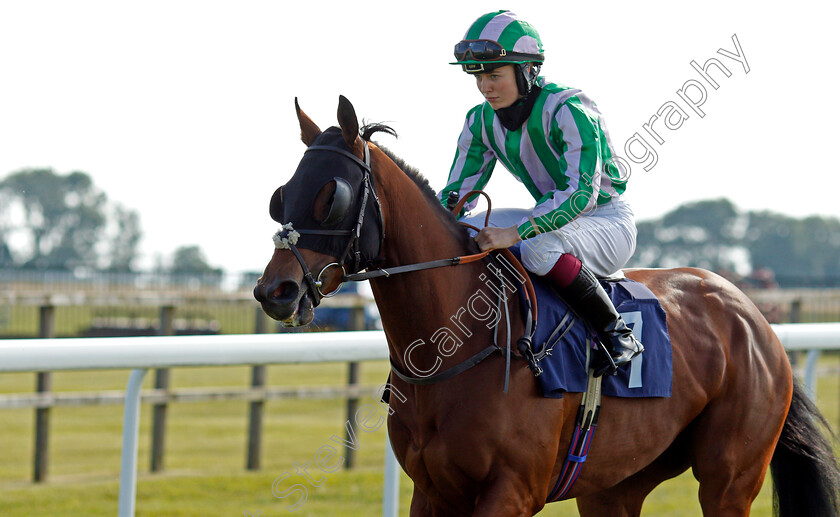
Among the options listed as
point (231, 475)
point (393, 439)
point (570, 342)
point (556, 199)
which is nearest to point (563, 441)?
point (570, 342)

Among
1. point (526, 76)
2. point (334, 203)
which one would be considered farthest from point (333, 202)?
point (526, 76)

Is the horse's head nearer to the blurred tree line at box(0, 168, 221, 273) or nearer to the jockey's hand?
the jockey's hand

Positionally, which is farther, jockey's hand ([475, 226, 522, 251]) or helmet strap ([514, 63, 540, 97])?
helmet strap ([514, 63, 540, 97])

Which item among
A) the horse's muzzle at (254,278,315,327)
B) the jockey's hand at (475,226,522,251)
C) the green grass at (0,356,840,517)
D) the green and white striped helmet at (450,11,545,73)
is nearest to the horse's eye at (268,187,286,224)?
the horse's muzzle at (254,278,315,327)

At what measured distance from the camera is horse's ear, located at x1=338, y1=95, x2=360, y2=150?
252 cm

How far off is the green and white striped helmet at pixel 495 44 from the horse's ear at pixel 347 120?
0.59 metres

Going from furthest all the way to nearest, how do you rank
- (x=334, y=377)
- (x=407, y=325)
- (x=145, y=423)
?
(x=334, y=377) < (x=145, y=423) < (x=407, y=325)

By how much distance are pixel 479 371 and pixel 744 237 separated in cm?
6267

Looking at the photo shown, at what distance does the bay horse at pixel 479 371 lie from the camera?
248cm

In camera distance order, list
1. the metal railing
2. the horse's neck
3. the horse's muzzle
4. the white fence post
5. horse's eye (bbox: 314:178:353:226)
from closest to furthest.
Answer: the horse's muzzle < horse's eye (bbox: 314:178:353:226) < the horse's neck < the metal railing < the white fence post

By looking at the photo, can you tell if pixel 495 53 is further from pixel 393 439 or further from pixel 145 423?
pixel 145 423

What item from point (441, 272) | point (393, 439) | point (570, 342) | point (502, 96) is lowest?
point (393, 439)

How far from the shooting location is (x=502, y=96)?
3.05 metres

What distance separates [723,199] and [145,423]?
5746 centimetres
